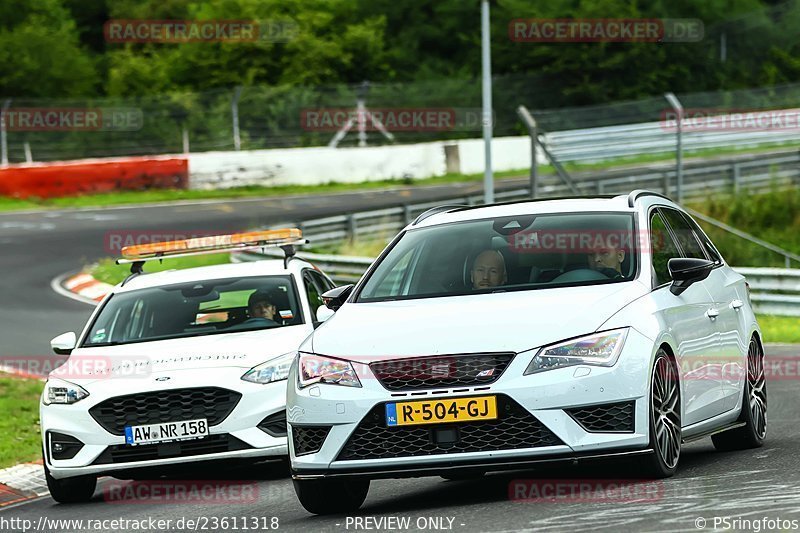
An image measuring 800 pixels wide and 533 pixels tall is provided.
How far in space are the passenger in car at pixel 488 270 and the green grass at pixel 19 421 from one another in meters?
5.03

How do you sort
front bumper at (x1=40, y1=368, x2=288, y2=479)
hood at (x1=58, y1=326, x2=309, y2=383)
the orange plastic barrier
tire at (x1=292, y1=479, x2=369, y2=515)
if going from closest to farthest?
tire at (x1=292, y1=479, x2=369, y2=515) → front bumper at (x1=40, y1=368, x2=288, y2=479) → hood at (x1=58, y1=326, x2=309, y2=383) → the orange plastic barrier

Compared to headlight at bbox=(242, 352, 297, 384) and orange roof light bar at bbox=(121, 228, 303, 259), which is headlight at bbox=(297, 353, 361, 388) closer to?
headlight at bbox=(242, 352, 297, 384)

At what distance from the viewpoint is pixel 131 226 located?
3206 cm

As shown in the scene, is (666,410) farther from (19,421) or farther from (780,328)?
(780,328)

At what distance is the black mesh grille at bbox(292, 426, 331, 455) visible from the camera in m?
7.90

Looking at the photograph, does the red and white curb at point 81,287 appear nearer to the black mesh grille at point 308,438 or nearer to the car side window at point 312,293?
the car side window at point 312,293

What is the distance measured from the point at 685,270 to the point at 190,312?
4.36 meters

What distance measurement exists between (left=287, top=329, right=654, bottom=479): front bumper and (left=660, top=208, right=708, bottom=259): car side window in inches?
77.0

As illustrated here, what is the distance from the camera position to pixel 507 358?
762 centimetres

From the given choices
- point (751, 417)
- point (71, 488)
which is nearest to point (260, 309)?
point (71, 488)

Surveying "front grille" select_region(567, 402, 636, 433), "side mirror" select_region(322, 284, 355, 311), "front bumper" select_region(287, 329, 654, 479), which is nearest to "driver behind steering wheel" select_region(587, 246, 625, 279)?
"front bumper" select_region(287, 329, 654, 479)

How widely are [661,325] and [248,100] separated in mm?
35723

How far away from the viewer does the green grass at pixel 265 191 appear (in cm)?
3356

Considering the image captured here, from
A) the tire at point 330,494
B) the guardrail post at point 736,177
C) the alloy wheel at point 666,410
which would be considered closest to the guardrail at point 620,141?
the guardrail post at point 736,177
